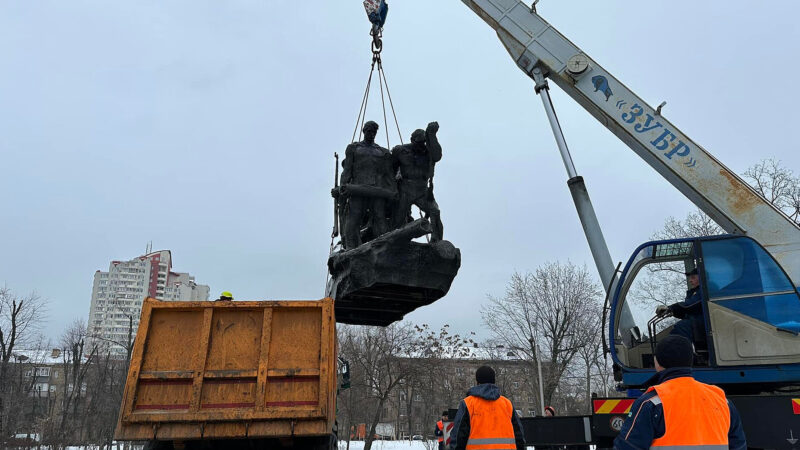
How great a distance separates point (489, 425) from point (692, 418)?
1721mm

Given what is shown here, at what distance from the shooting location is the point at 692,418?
8.56 feet

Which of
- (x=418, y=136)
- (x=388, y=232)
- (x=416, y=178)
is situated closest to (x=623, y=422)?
(x=388, y=232)

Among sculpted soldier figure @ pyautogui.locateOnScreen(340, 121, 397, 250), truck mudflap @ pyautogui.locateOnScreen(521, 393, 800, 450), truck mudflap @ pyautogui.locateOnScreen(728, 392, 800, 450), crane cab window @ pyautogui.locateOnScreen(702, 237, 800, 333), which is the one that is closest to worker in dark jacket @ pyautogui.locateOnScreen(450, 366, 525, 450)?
truck mudflap @ pyautogui.locateOnScreen(521, 393, 800, 450)

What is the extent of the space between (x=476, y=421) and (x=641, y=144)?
538 cm

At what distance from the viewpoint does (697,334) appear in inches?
228

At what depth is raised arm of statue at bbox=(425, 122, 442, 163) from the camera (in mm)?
8273

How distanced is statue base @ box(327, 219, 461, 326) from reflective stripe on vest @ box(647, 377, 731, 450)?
16.0 ft

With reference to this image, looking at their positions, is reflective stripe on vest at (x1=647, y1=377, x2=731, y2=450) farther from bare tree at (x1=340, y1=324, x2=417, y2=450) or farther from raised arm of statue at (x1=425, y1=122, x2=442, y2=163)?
bare tree at (x1=340, y1=324, x2=417, y2=450)

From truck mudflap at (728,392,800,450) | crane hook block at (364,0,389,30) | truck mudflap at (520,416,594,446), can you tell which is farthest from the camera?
crane hook block at (364,0,389,30)

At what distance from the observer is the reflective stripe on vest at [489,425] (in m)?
4.06

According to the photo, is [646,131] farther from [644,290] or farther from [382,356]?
Answer: [382,356]

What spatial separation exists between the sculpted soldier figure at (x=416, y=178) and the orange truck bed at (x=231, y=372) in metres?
2.79

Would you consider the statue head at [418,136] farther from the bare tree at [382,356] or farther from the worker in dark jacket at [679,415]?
the bare tree at [382,356]

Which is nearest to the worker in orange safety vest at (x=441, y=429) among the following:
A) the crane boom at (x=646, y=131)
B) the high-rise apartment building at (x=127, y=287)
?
the crane boom at (x=646, y=131)
